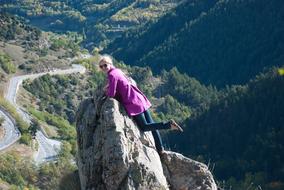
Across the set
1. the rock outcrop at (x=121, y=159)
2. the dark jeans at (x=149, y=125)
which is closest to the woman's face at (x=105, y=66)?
the rock outcrop at (x=121, y=159)

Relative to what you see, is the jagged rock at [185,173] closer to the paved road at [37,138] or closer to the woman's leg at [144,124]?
the woman's leg at [144,124]

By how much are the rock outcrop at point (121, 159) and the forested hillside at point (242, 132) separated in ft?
371

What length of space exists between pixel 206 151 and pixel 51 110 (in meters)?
51.5

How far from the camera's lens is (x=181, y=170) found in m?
18.0

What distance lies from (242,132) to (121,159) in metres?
134

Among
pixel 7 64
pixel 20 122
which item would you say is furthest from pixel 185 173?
pixel 7 64

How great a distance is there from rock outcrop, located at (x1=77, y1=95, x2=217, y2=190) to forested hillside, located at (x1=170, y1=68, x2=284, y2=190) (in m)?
113

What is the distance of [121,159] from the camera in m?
16.1

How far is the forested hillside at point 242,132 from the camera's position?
133 metres

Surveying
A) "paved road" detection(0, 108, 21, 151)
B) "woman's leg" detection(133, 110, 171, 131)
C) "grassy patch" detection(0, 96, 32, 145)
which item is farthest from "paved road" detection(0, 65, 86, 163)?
"woman's leg" detection(133, 110, 171, 131)

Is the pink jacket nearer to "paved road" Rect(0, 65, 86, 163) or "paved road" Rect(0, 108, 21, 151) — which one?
"paved road" Rect(0, 65, 86, 163)

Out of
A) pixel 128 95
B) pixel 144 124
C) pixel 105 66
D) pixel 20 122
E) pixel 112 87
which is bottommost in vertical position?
pixel 20 122

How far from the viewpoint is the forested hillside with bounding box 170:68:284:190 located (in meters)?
133

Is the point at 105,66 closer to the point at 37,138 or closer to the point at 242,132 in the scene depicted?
the point at 242,132
